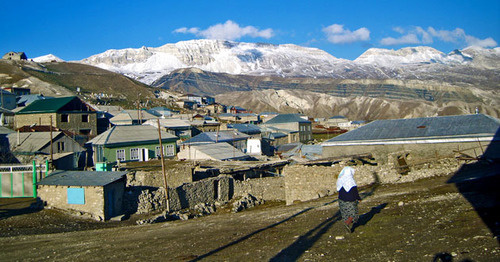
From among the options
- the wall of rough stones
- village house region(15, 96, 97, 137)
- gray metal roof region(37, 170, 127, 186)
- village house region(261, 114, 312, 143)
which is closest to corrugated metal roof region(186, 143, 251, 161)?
village house region(15, 96, 97, 137)

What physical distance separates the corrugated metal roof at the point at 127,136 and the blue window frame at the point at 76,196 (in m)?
15.9

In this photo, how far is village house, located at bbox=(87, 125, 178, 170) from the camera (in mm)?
34906

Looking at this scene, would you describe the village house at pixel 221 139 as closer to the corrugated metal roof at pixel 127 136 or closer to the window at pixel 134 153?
the corrugated metal roof at pixel 127 136

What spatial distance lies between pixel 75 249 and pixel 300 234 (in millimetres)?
6394

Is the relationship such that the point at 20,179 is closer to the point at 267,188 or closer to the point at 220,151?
the point at 267,188

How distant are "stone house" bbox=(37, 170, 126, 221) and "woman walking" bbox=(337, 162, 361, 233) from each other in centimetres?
1300

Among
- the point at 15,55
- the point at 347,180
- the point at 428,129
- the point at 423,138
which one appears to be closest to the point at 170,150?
the point at 423,138

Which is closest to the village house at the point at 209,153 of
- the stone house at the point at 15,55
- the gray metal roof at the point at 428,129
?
the gray metal roof at the point at 428,129

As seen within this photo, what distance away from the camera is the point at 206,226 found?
1400 centimetres

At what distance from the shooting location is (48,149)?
3062cm

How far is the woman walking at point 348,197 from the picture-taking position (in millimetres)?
9156

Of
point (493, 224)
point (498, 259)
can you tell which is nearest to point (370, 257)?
point (498, 259)

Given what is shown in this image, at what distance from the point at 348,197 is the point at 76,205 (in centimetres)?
1443

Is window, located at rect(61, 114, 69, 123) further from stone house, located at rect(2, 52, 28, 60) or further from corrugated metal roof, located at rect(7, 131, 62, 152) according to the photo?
stone house, located at rect(2, 52, 28, 60)
